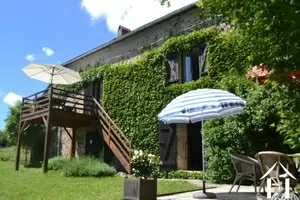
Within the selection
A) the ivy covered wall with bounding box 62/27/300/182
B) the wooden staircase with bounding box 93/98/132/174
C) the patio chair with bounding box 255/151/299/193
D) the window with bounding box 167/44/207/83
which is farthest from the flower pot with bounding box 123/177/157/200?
the window with bounding box 167/44/207/83

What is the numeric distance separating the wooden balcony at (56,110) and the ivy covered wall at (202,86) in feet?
4.35

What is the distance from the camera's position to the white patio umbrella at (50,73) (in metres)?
13.1

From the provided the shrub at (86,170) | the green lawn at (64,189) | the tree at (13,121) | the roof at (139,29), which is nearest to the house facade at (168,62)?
the roof at (139,29)

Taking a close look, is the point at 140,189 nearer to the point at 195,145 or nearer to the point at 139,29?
the point at 195,145

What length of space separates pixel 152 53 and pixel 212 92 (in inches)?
306

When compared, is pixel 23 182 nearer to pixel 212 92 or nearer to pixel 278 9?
pixel 212 92

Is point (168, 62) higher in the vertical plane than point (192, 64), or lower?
higher

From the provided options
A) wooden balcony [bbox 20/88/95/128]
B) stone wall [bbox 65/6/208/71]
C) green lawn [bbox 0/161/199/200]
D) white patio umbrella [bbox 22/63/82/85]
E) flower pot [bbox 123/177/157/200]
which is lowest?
green lawn [bbox 0/161/199/200]

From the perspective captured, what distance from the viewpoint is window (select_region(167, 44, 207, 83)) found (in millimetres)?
12648

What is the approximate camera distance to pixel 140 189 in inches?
210

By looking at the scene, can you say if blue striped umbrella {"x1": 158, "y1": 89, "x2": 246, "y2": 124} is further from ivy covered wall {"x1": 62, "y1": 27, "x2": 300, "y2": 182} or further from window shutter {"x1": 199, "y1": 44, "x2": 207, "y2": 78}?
window shutter {"x1": 199, "y1": 44, "x2": 207, "y2": 78}

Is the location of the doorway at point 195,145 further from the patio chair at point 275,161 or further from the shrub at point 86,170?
the patio chair at point 275,161

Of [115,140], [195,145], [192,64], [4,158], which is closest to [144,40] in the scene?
[192,64]

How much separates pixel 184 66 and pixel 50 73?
5.47 m
